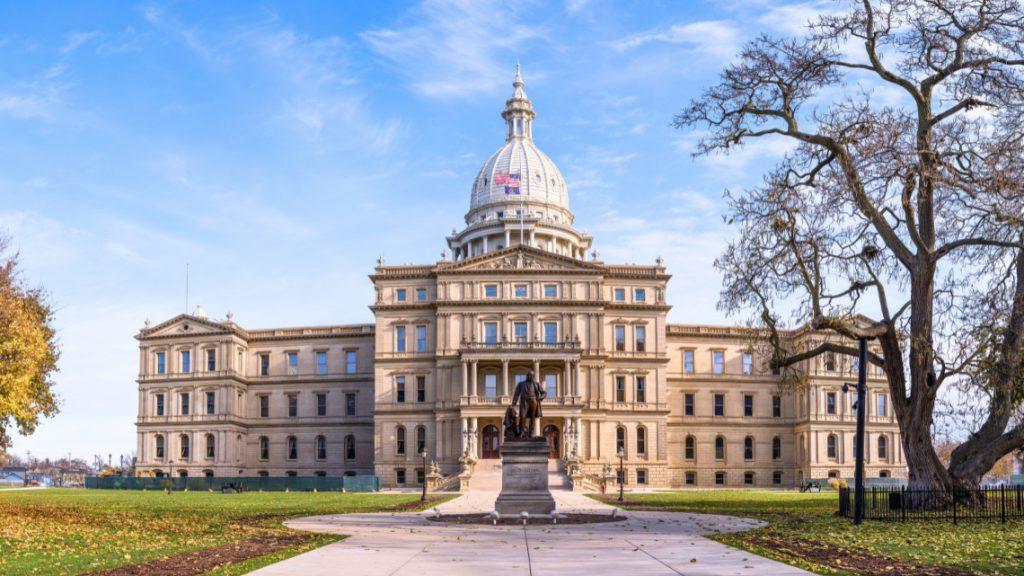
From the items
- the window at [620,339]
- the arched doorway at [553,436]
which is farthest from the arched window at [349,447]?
the window at [620,339]

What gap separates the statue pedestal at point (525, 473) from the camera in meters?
32.7

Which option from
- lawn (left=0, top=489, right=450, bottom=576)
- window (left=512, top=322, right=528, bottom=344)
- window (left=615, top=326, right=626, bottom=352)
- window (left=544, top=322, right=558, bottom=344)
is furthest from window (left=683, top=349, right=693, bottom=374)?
lawn (left=0, top=489, right=450, bottom=576)

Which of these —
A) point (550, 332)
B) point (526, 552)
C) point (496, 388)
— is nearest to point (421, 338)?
point (496, 388)

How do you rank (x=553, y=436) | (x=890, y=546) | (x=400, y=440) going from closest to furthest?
(x=890, y=546), (x=553, y=436), (x=400, y=440)

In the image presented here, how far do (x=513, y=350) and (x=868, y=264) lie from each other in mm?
47875

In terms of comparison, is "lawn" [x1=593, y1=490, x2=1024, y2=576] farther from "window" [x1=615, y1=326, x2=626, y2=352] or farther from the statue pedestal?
"window" [x1=615, y1=326, x2=626, y2=352]

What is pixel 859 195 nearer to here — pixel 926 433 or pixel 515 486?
pixel 926 433

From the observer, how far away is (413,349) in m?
85.6

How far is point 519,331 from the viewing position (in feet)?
275

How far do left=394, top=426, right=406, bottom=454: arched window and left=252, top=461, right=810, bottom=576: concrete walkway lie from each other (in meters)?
55.6

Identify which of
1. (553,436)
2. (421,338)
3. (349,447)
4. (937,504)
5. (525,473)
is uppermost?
(421,338)

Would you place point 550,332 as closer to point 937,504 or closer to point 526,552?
point 937,504

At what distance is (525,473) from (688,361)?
2430 inches

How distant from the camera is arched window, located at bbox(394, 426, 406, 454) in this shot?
280 ft
